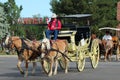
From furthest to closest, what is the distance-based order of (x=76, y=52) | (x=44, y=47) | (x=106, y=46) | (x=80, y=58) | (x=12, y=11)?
1. (x=12, y=11)
2. (x=106, y=46)
3. (x=80, y=58)
4. (x=76, y=52)
5. (x=44, y=47)

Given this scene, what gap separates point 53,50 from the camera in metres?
19.3

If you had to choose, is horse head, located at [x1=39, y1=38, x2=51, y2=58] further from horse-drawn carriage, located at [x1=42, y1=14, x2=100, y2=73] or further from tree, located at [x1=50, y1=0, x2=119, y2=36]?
tree, located at [x1=50, y1=0, x2=119, y2=36]

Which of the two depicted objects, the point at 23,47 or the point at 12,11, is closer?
the point at 23,47

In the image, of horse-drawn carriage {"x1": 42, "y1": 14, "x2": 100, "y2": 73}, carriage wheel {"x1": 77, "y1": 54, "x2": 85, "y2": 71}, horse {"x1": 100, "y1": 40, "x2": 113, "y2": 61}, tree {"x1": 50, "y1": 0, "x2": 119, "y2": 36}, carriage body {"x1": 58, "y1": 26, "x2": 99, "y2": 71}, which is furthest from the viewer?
tree {"x1": 50, "y1": 0, "x2": 119, "y2": 36}

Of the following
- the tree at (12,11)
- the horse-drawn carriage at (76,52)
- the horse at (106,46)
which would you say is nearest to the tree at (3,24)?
the tree at (12,11)

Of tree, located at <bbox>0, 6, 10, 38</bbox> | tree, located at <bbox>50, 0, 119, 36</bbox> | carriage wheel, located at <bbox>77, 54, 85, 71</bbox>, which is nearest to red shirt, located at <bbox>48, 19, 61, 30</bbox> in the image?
carriage wheel, located at <bbox>77, 54, 85, 71</bbox>

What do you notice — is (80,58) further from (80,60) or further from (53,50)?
(53,50)

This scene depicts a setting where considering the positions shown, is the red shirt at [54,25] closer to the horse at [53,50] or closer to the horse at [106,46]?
the horse at [53,50]

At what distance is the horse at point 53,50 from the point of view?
1892 cm

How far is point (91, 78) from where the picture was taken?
18.6 metres

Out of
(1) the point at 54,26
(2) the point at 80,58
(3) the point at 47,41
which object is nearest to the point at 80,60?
(2) the point at 80,58

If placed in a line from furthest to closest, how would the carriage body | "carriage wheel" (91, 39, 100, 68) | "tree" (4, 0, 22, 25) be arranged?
"tree" (4, 0, 22, 25) → "carriage wheel" (91, 39, 100, 68) → the carriage body

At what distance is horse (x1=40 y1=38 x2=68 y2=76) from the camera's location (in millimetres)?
18922

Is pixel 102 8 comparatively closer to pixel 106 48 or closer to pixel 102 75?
pixel 106 48
